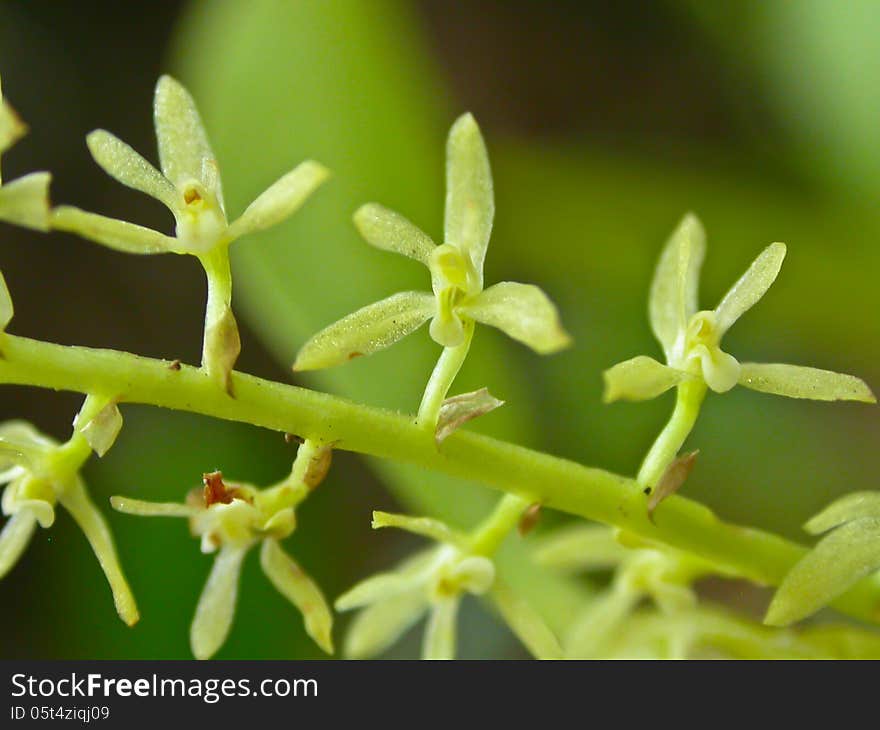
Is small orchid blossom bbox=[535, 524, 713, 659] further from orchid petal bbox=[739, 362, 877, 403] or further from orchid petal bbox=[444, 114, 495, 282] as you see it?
orchid petal bbox=[444, 114, 495, 282]

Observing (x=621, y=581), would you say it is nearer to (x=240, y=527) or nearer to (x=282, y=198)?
(x=240, y=527)

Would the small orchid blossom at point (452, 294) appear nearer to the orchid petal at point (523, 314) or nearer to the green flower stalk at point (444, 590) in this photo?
the orchid petal at point (523, 314)

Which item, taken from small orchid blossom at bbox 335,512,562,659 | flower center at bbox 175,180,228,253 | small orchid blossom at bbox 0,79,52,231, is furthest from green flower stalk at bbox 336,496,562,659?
small orchid blossom at bbox 0,79,52,231

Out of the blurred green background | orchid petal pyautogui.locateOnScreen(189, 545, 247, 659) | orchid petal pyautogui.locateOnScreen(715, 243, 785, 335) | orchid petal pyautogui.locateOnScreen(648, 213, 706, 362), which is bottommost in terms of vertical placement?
orchid petal pyautogui.locateOnScreen(189, 545, 247, 659)

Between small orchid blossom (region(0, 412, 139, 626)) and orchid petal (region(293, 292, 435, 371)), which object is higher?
orchid petal (region(293, 292, 435, 371))

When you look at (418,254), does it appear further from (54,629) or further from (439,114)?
(54,629)

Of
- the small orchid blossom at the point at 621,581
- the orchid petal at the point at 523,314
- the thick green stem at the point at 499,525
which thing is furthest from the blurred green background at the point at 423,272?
the orchid petal at the point at 523,314

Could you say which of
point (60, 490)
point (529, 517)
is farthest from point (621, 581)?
point (60, 490)

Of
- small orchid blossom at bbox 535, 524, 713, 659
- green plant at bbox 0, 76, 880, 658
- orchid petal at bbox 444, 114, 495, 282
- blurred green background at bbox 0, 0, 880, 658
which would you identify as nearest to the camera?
green plant at bbox 0, 76, 880, 658
